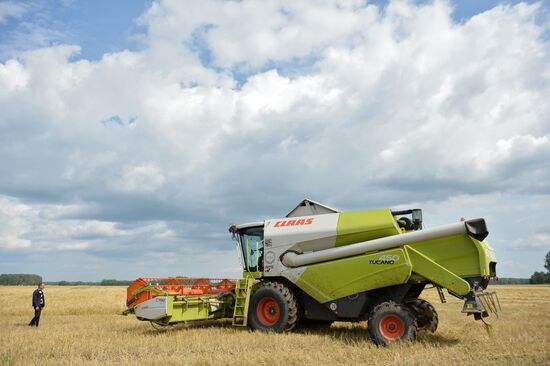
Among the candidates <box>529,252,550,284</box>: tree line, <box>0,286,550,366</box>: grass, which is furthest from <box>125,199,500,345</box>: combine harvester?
<box>529,252,550,284</box>: tree line

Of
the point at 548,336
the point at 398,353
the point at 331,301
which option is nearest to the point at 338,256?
the point at 331,301

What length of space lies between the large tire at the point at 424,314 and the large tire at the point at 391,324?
34.5 inches

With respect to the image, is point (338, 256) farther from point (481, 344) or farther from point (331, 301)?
point (481, 344)

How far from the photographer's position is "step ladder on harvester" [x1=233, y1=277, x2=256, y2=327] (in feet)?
38.6

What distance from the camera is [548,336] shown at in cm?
1015

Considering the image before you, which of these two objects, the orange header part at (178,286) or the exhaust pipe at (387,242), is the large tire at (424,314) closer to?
the exhaust pipe at (387,242)

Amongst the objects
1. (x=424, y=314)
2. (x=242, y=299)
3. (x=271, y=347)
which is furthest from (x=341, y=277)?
(x=242, y=299)

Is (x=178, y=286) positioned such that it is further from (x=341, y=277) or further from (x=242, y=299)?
(x=341, y=277)

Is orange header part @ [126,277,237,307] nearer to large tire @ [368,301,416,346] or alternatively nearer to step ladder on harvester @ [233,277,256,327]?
step ladder on harvester @ [233,277,256,327]

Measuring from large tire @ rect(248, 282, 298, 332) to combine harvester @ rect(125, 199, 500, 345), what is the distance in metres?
0.02

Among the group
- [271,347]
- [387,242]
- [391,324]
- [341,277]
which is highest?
[387,242]

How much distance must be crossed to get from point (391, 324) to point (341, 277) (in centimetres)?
153

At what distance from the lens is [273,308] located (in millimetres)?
11422

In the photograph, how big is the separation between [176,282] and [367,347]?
5803mm
